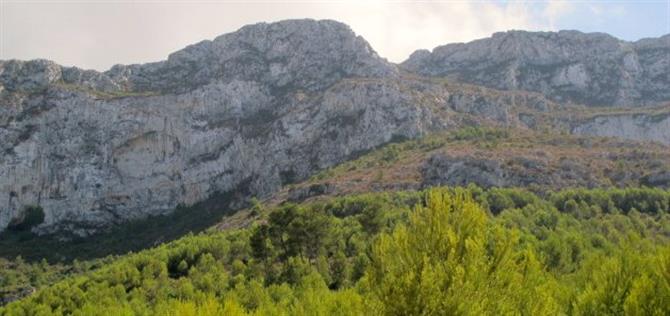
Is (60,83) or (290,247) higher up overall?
(60,83)

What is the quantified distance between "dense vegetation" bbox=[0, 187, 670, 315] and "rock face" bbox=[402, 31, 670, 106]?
9521 centimetres

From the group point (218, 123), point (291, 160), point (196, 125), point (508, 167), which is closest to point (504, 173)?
point (508, 167)

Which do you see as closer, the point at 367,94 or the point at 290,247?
the point at 290,247

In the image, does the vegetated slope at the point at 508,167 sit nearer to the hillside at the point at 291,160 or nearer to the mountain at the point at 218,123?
the hillside at the point at 291,160

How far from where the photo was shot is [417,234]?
17.8 meters

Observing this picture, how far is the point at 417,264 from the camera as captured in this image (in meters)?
16.7

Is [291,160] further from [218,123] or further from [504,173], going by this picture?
[504,173]

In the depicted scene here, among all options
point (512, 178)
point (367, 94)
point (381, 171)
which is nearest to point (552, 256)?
point (512, 178)

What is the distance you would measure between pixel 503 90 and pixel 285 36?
6931 centimetres

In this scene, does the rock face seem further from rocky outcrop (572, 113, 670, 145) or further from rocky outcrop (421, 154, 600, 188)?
rocky outcrop (421, 154, 600, 188)

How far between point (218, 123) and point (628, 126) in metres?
114

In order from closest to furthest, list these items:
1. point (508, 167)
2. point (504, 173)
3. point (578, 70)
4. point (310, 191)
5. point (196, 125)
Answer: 1. point (504, 173)
2. point (508, 167)
3. point (310, 191)
4. point (196, 125)
5. point (578, 70)

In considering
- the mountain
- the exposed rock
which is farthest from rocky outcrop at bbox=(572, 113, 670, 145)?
the exposed rock

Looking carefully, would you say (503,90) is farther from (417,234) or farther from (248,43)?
→ (417,234)
